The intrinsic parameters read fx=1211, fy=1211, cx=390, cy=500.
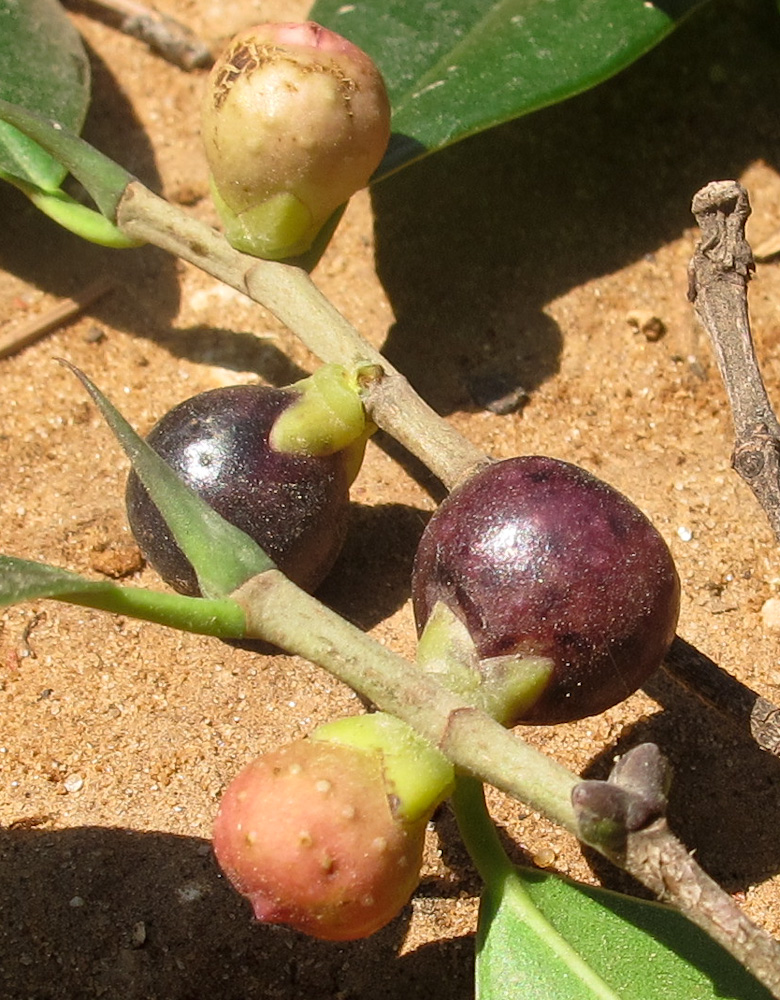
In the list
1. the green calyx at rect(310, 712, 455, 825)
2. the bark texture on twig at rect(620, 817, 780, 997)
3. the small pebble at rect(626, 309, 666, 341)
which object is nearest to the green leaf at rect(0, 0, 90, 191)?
the small pebble at rect(626, 309, 666, 341)

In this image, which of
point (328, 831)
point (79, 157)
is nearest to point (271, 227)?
point (79, 157)

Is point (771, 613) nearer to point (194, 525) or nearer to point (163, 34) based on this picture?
point (194, 525)

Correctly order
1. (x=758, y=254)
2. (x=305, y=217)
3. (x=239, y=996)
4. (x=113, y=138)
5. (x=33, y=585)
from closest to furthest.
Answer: (x=33, y=585)
(x=239, y=996)
(x=305, y=217)
(x=758, y=254)
(x=113, y=138)

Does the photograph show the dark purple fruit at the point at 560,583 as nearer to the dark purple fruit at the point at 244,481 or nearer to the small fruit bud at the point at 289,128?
the dark purple fruit at the point at 244,481

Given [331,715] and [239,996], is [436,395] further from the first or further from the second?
[239,996]

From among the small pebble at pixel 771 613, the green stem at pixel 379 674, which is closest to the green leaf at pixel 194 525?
the green stem at pixel 379 674

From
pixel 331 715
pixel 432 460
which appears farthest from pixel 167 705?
pixel 432 460
